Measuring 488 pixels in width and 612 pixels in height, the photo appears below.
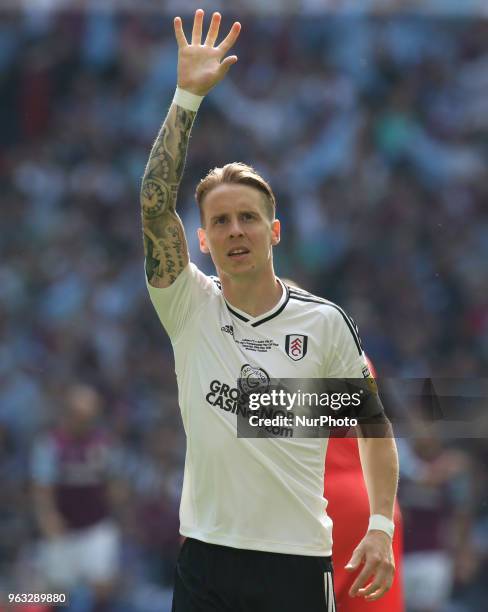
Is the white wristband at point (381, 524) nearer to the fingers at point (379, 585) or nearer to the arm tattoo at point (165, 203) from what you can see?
the fingers at point (379, 585)

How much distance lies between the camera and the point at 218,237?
4.13 meters

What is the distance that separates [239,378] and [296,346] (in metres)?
0.24

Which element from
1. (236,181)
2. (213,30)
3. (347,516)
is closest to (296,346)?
(236,181)

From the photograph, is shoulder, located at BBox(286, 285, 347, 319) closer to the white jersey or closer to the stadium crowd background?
the white jersey

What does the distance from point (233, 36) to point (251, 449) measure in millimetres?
1468

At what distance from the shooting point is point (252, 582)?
388cm

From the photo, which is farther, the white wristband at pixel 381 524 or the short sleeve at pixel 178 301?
the short sleeve at pixel 178 301

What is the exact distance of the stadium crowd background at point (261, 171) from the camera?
11.6 m

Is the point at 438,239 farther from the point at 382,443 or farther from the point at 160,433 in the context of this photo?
the point at 382,443

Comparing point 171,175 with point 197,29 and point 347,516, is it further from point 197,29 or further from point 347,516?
point 347,516

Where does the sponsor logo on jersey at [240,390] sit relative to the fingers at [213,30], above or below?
below

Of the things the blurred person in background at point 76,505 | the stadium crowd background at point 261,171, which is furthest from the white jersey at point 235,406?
the stadium crowd background at point 261,171

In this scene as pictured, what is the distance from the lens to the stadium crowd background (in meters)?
11.6

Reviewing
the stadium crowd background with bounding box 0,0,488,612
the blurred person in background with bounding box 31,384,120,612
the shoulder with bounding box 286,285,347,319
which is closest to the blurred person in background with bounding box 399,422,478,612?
the stadium crowd background with bounding box 0,0,488,612
